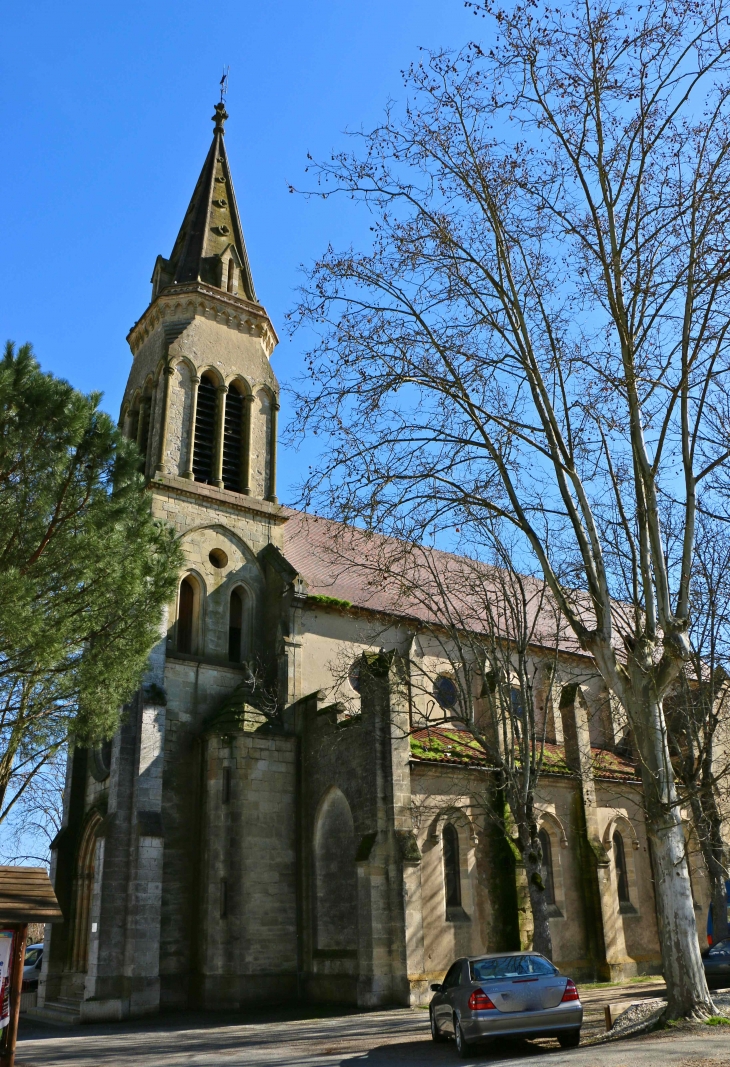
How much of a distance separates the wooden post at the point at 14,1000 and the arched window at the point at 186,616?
13.8 metres

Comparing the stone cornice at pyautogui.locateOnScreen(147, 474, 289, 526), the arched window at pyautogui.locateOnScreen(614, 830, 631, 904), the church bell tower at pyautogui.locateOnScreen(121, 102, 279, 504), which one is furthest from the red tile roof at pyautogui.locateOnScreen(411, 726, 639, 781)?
the church bell tower at pyautogui.locateOnScreen(121, 102, 279, 504)

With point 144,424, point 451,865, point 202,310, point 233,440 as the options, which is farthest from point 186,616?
point 202,310

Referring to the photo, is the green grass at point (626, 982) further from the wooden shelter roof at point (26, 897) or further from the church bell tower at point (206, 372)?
the church bell tower at point (206, 372)

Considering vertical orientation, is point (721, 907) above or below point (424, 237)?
below

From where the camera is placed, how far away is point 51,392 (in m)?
13.7

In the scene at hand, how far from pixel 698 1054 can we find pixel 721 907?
44.8 feet

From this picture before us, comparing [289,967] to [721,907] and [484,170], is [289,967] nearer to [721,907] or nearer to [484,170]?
[721,907]

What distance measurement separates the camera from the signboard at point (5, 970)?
32.0 feet

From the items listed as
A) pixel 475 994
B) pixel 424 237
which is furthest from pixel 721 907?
pixel 424 237

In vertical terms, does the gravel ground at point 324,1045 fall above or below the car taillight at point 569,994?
below

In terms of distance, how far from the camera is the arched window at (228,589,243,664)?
24.7 metres

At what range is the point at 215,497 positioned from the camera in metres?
25.5

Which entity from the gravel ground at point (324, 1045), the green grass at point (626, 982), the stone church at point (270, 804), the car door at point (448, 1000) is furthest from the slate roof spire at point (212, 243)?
the green grass at point (626, 982)

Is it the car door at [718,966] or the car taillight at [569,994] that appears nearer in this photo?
the car taillight at [569,994]
